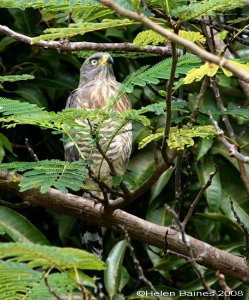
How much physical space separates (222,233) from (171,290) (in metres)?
0.82

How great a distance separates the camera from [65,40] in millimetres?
3623

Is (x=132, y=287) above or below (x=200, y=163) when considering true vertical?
below

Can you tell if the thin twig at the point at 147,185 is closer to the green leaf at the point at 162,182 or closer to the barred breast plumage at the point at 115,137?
the barred breast plumage at the point at 115,137

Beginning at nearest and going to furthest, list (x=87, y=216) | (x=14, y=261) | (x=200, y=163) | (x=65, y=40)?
(x=14, y=261) → (x=65, y=40) → (x=87, y=216) → (x=200, y=163)

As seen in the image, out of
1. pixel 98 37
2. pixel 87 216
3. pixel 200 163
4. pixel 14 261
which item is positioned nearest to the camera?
pixel 14 261

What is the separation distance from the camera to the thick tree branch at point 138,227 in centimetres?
362

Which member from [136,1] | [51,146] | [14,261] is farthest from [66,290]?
[51,146]

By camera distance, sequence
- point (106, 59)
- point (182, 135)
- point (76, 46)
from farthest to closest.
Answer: point (106, 59), point (76, 46), point (182, 135)

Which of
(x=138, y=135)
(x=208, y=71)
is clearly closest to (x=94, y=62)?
(x=138, y=135)

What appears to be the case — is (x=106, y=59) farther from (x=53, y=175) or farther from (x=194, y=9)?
(x=194, y=9)

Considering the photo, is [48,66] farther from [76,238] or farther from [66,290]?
[66,290]

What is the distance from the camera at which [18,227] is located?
4715 millimetres

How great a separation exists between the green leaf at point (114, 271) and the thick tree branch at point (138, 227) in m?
0.61

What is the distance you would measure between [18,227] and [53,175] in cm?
160
